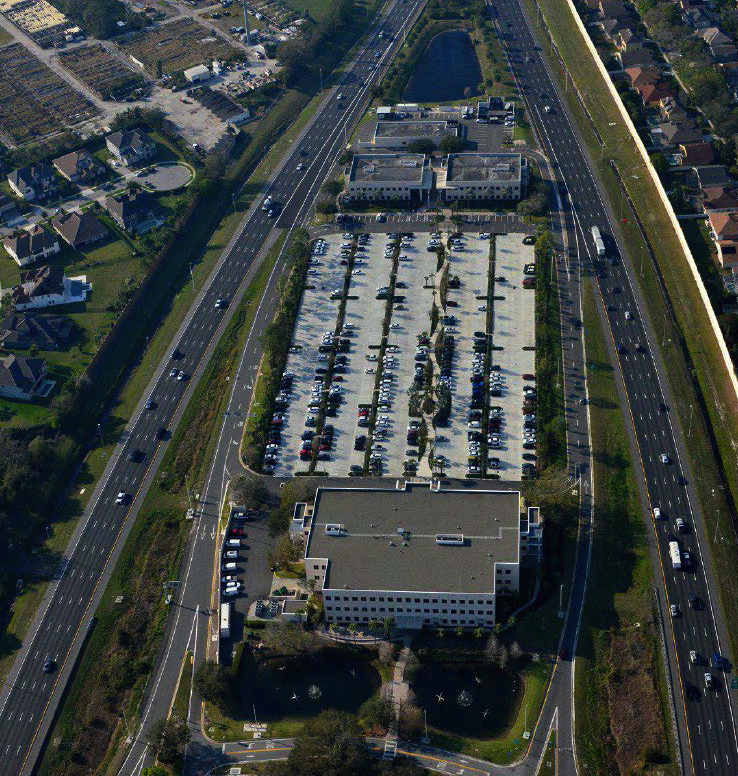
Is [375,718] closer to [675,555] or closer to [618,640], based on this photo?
[618,640]

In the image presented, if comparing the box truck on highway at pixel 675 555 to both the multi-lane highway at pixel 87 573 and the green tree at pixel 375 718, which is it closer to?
the green tree at pixel 375 718

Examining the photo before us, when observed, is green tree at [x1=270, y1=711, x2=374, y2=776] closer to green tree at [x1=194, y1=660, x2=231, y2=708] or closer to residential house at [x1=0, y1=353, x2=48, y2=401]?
green tree at [x1=194, y1=660, x2=231, y2=708]

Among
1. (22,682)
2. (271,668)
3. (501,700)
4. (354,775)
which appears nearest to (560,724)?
(501,700)

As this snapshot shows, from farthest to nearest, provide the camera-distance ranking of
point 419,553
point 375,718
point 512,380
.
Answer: point 512,380 < point 419,553 < point 375,718

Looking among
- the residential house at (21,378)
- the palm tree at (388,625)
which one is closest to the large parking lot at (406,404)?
the palm tree at (388,625)

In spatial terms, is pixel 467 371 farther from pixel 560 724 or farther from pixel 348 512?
pixel 560 724

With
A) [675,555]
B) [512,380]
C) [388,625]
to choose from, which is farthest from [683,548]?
[388,625]
